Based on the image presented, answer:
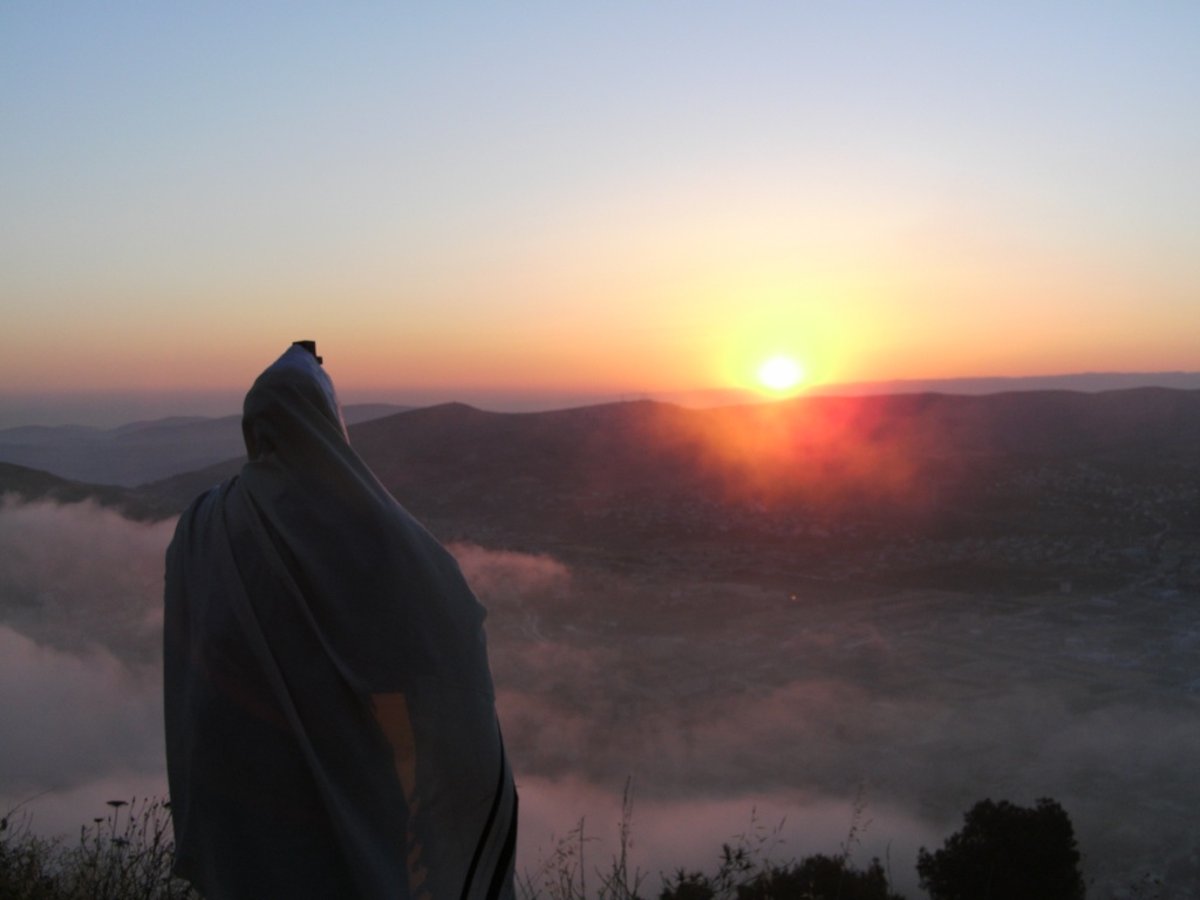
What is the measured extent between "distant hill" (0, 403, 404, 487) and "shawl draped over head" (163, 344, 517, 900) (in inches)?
1204

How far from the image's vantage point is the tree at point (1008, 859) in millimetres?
7980

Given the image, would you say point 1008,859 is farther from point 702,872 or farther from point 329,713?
point 329,713

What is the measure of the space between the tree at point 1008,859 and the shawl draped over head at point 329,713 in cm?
730

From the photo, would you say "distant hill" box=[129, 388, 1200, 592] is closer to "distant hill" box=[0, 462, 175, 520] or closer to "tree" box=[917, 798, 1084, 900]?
"distant hill" box=[0, 462, 175, 520]

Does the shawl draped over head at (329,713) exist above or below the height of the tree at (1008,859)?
above

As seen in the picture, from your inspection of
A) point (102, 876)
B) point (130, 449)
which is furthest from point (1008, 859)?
point (130, 449)

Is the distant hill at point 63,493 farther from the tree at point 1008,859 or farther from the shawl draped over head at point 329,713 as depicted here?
the shawl draped over head at point 329,713

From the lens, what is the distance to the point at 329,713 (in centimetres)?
211

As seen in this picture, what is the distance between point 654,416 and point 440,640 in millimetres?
42457

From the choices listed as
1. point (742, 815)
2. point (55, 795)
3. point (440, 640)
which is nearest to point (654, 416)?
point (742, 815)

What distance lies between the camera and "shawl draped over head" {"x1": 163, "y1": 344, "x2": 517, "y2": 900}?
2.09 m

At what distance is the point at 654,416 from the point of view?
44.5 m

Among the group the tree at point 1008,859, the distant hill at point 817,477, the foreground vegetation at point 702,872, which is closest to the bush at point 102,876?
the foreground vegetation at point 702,872

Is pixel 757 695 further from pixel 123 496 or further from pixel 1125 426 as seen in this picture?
pixel 1125 426
